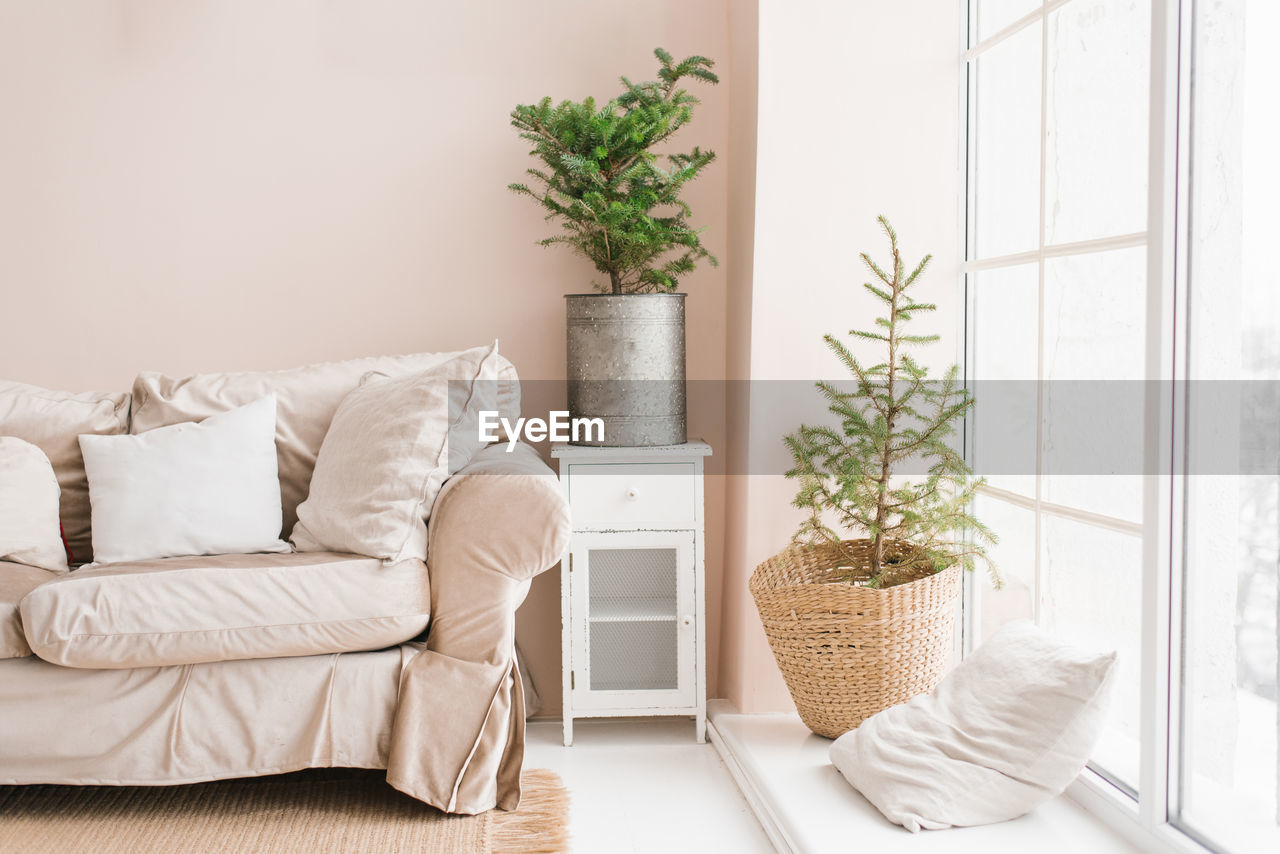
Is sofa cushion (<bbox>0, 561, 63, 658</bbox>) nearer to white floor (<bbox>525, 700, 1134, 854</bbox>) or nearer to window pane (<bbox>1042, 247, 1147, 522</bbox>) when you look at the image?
white floor (<bbox>525, 700, 1134, 854</bbox>)

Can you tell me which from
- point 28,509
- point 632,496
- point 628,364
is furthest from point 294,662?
point 628,364

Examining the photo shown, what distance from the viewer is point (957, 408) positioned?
2.14 metres

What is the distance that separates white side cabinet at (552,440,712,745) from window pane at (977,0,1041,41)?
3.83 ft

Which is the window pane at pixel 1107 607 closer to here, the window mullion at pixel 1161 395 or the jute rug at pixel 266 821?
the window mullion at pixel 1161 395

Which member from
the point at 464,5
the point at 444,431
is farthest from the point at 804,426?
the point at 464,5

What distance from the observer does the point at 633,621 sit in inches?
96.3

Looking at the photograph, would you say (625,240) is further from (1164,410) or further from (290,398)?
(1164,410)

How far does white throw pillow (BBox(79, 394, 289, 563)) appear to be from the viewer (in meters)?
2.18

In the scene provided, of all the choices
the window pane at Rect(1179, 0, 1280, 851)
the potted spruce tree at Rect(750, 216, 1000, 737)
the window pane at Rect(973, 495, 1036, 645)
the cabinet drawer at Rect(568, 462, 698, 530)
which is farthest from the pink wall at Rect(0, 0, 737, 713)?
the window pane at Rect(1179, 0, 1280, 851)

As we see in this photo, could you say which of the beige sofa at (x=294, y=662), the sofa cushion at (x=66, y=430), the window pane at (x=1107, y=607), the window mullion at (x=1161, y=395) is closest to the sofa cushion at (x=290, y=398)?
the sofa cushion at (x=66, y=430)

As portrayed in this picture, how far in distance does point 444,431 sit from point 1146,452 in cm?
131

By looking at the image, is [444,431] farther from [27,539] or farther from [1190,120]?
[1190,120]

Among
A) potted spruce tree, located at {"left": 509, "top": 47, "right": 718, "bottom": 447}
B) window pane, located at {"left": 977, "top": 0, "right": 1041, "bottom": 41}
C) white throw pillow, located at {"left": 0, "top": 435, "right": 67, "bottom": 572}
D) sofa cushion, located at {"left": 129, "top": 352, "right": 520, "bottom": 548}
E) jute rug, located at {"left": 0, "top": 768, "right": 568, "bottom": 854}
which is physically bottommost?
jute rug, located at {"left": 0, "top": 768, "right": 568, "bottom": 854}

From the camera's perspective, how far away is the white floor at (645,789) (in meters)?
1.93
